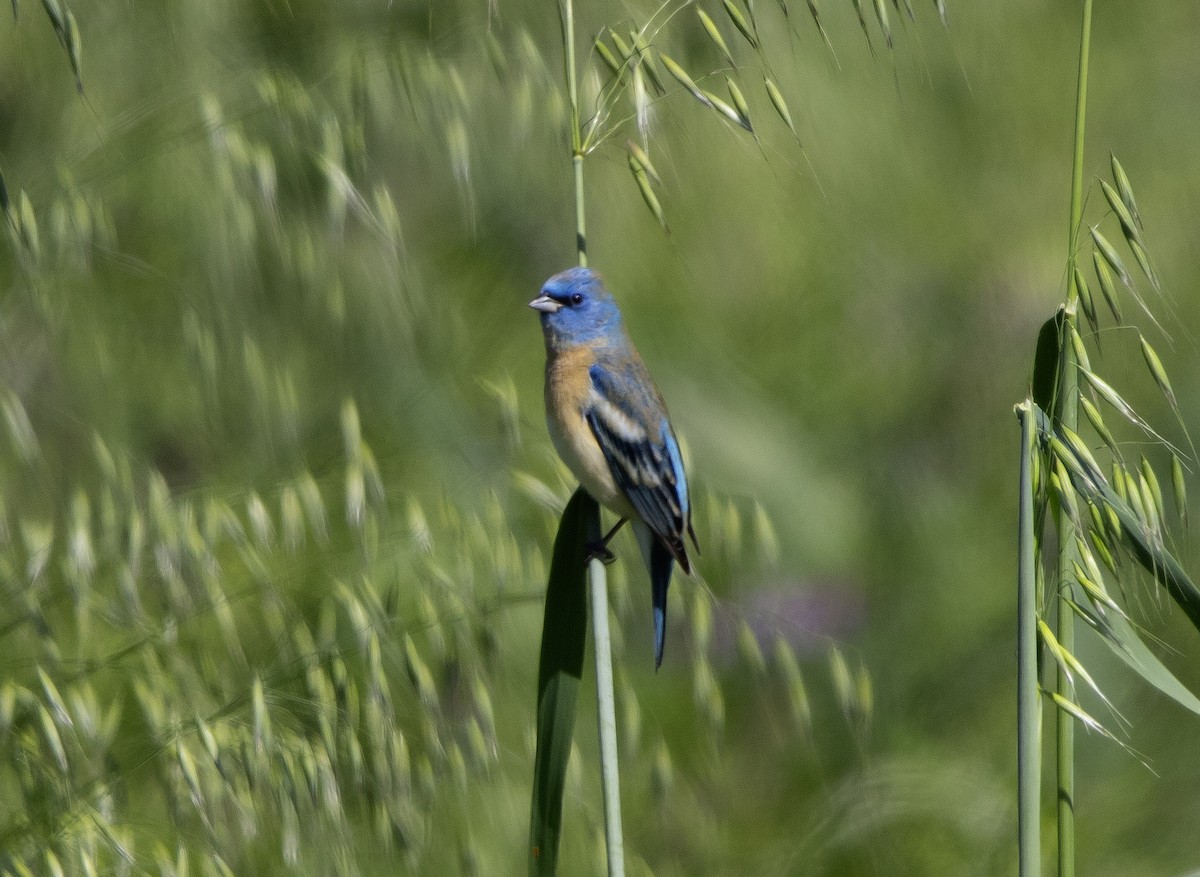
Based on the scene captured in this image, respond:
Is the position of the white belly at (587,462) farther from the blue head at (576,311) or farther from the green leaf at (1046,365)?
the green leaf at (1046,365)

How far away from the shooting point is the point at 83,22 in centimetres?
319

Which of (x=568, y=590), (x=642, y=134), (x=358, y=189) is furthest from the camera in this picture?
(x=358, y=189)

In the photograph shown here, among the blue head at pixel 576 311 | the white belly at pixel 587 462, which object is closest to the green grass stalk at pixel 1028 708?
the white belly at pixel 587 462

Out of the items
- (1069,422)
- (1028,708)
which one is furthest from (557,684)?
(1069,422)

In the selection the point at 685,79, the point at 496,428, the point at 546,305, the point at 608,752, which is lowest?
the point at 608,752

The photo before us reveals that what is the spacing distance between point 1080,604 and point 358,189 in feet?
6.04

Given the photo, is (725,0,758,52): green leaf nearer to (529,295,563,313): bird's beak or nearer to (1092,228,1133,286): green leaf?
(1092,228,1133,286): green leaf

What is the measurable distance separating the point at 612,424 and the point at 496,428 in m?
0.29

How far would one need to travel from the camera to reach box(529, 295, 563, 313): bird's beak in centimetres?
285

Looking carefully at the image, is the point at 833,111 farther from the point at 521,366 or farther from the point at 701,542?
the point at 701,542

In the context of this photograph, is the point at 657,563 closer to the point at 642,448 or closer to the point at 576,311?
the point at 642,448

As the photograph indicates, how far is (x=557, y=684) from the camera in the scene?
1.79 m

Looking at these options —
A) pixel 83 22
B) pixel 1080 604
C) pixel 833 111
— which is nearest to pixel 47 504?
pixel 83 22

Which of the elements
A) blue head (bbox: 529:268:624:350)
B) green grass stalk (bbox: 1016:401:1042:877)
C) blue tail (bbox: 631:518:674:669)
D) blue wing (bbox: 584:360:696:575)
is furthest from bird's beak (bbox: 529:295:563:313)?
green grass stalk (bbox: 1016:401:1042:877)
